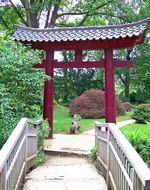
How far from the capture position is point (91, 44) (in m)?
11.8

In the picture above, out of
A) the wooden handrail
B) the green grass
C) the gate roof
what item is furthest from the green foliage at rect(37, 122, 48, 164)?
the wooden handrail

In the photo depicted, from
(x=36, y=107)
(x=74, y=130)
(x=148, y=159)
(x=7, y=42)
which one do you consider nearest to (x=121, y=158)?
(x=148, y=159)

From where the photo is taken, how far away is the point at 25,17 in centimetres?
2100

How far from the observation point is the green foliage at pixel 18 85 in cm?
875

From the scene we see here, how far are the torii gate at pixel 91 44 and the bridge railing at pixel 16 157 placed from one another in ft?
13.1

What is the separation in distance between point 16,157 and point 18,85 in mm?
4617

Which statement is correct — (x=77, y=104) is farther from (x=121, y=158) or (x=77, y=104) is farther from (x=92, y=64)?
(x=121, y=158)

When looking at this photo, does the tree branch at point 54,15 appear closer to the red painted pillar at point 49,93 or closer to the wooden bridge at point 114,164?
the red painted pillar at point 49,93

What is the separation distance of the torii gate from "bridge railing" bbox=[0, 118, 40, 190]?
4.00 metres

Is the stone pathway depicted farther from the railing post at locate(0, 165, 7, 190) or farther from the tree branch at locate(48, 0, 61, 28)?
the tree branch at locate(48, 0, 61, 28)

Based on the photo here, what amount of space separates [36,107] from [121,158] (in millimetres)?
5363

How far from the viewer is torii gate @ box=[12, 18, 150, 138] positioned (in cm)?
1146

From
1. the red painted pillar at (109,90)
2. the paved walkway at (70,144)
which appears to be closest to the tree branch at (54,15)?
the paved walkway at (70,144)

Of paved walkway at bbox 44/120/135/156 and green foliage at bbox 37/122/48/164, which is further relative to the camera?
paved walkway at bbox 44/120/135/156
